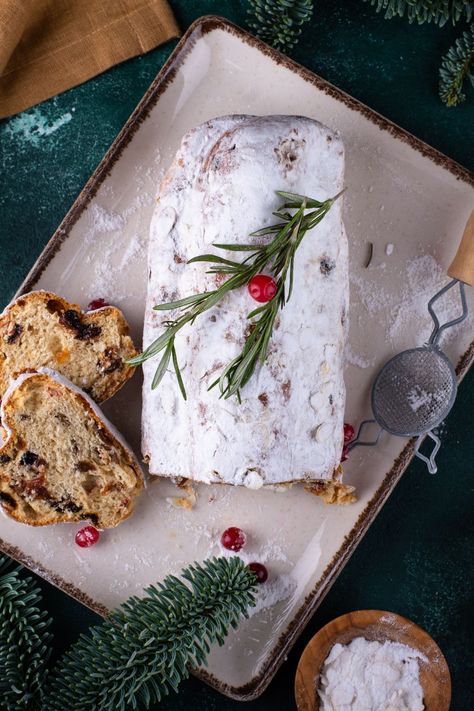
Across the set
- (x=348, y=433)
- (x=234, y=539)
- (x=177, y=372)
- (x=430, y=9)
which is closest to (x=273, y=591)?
(x=234, y=539)

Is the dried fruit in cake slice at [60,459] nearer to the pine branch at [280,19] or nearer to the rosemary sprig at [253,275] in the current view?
the rosemary sprig at [253,275]

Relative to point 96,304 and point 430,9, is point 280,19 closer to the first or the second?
point 430,9

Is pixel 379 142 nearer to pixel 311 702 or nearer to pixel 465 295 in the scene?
pixel 465 295

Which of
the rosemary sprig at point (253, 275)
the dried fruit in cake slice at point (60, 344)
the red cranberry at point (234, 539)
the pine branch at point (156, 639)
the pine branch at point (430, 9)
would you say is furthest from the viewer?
the red cranberry at point (234, 539)

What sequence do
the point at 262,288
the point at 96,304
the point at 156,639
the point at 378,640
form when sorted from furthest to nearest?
the point at 96,304
the point at 378,640
the point at 156,639
the point at 262,288

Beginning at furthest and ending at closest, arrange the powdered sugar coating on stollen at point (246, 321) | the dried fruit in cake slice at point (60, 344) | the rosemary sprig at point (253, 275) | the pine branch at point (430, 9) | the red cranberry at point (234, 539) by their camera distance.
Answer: the red cranberry at point (234, 539) < the dried fruit in cake slice at point (60, 344) < the pine branch at point (430, 9) < the powdered sugar coating on stollen at point (246, 321) < the rosemary sprig at point (253, 275)

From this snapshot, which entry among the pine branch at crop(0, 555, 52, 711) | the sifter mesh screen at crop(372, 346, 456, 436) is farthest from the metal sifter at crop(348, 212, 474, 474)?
the pine branch at crop(0, 555, 52, 711)

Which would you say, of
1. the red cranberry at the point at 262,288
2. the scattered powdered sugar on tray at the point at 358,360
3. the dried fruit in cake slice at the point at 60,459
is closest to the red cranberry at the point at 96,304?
the dried fruit in cake slice at the point at 60,459
